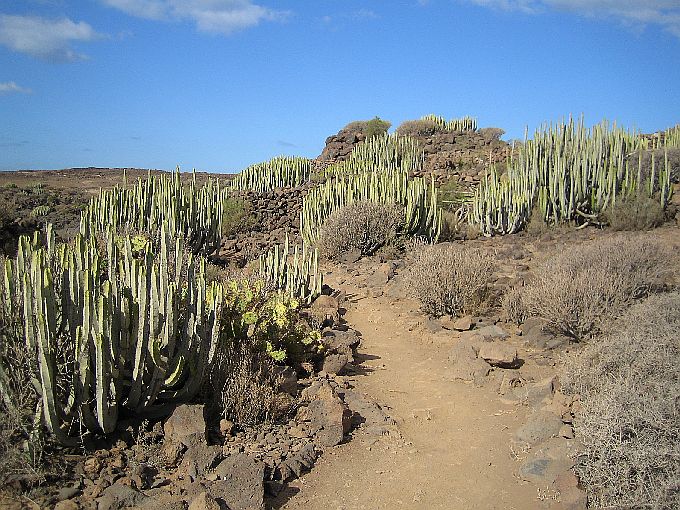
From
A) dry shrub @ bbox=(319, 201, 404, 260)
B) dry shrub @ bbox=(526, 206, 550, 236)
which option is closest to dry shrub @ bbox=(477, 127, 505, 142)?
dry shrub @ bbox=(526, 206, 550, 236)

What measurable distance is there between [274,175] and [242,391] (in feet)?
61.3

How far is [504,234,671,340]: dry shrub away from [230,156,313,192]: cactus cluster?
1562 centimetres

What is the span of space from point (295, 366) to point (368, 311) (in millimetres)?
3203

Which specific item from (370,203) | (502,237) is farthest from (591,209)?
(370,203)

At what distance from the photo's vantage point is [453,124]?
33375 mm

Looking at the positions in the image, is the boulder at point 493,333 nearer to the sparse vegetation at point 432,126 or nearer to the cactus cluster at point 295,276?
the cactus cluster at point 295,276

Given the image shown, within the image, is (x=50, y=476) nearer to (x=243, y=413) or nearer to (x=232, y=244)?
(x=243, y=413)

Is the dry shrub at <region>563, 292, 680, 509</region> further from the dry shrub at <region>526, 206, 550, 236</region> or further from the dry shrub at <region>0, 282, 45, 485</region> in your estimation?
the dry shrub at <region>526, 206, 550, 236</region>

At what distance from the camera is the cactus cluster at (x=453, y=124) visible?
3294 centimetres

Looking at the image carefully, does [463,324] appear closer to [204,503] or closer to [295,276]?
[295,276]

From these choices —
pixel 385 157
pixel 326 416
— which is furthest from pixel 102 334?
pixel 385 157

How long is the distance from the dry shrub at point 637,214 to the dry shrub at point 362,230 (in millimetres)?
4766

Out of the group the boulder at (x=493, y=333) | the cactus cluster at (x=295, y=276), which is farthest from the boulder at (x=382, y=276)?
the boulder at (x=493, y=333)

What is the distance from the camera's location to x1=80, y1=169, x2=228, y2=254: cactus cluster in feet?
40.2
